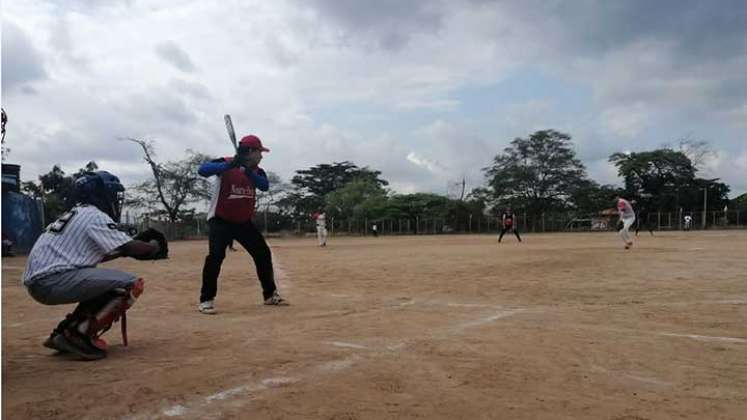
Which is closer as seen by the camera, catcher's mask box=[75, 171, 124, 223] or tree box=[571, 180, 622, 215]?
catcher's mask box=[75, 171, 124, 223]

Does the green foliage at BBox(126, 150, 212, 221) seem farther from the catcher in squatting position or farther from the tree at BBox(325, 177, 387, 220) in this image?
the catcher in squatting position

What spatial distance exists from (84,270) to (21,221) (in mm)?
22188

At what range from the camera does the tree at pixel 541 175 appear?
6538 cm

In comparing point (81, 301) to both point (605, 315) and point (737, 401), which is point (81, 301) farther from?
point (605, 315)

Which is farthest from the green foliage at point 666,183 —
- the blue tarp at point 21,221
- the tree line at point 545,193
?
the blue tarp at point 21,221

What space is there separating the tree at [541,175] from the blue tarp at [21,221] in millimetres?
49417

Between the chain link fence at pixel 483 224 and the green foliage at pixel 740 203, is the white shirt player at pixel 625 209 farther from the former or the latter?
the green foliage at pixel 740 203

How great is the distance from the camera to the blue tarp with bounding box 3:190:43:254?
22.6m

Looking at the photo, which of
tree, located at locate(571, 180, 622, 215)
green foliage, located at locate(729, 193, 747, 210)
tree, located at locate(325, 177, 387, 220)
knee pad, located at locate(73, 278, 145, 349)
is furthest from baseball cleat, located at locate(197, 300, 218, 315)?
green foliage, located at locate(729, 193, 747, 210)

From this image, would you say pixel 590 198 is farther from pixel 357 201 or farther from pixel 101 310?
pixel 101 310

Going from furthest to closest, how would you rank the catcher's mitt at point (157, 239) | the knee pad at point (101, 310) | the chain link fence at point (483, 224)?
the chain link fence at point (483, 224) < the catcher's mitt at point (157, 239) < the knee pad at point (101, 310)

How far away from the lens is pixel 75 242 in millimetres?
4359

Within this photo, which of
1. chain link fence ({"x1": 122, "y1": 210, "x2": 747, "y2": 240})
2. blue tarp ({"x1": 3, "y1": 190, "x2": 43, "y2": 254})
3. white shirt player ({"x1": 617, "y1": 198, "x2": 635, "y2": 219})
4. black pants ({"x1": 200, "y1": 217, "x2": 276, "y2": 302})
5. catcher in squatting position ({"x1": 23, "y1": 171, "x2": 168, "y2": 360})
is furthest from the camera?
chain link fence ({"x1": 122, "y1": 210, "x2": 747, "y2": 240})

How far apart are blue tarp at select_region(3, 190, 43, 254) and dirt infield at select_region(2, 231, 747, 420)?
16610 mm
